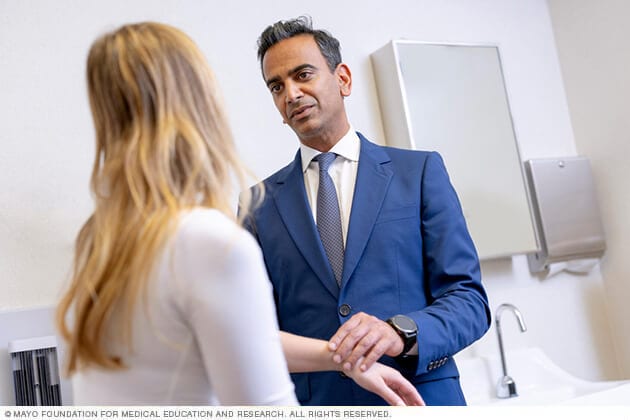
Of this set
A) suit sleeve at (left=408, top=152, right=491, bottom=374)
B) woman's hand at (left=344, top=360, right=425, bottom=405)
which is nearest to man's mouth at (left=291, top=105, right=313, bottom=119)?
suit sleeve at (left=408, top=152, right=491, bottom=374)

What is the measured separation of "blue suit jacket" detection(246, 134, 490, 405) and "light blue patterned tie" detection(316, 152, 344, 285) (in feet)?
0.09

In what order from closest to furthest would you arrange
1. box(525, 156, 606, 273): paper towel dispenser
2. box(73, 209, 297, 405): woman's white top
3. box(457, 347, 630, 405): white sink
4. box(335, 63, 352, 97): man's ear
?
1. box(73, 209, 297, 405): woman's white top
2. box(335, 63, 352, 97): man's ear
3. box(457, 347, 630, 405): white sink
4. box(525, 156, 606, 273): paper towel dispenser

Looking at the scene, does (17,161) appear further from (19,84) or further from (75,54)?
(75,54)

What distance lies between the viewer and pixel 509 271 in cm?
259

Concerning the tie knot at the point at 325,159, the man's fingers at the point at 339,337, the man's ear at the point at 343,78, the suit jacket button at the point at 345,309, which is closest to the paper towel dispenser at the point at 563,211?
the man's ear at the point at 343,78

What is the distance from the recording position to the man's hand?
1087mm

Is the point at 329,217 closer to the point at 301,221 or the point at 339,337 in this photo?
the point at 301,221

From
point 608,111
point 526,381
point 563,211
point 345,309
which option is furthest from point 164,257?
point 608,111

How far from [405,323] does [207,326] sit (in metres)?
0.66

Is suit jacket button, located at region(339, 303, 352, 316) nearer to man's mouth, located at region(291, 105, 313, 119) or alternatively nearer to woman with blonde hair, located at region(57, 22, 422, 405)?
man's mouth, located at region(291, 105, 313, 119)

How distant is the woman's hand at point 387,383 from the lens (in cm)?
105

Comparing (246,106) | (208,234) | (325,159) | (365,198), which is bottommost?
(208,234)

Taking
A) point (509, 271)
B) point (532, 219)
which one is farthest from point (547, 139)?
point (509, 271)

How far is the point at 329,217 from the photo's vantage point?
1.59 m
